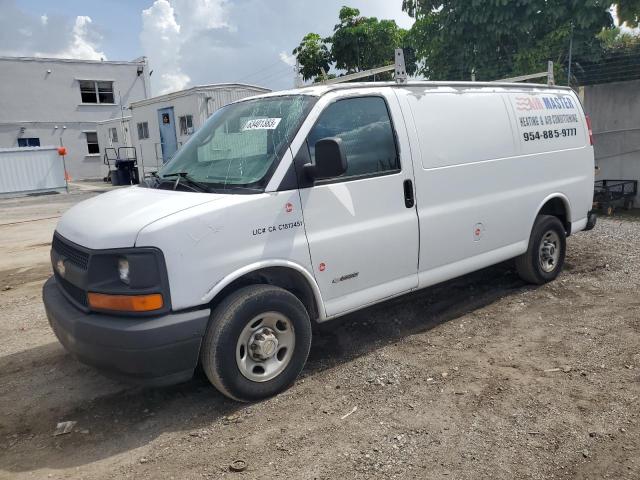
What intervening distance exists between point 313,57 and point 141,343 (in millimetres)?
25636

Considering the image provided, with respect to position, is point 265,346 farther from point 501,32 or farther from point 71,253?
point 501,32

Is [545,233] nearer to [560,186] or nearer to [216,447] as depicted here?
[560,186]

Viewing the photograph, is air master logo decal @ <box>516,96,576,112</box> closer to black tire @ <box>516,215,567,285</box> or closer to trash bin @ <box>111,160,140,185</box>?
black tire @ <box>516,215,567,285</box>

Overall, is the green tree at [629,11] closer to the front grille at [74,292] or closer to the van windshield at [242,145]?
the van windshield at [242,145]

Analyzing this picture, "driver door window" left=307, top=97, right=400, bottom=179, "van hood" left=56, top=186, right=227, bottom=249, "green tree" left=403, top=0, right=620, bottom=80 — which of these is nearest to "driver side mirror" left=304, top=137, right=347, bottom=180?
"driver door window" left=307, top=97, right=400, bottom=179

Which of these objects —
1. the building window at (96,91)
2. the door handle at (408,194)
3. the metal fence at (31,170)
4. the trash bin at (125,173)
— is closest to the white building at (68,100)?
the building window at (96,91)

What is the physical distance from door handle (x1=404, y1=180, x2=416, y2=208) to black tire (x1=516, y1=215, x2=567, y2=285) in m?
1.94

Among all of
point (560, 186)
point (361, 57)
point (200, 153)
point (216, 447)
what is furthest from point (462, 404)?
point (361, 57)

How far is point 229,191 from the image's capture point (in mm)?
3596

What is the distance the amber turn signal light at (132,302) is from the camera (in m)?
3.17

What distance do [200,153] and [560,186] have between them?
12.6 ft

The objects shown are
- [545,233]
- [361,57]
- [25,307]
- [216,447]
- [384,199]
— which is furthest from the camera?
[361,57]

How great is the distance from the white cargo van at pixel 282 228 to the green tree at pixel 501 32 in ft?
19.7

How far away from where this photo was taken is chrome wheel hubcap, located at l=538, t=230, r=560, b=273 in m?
5.79
